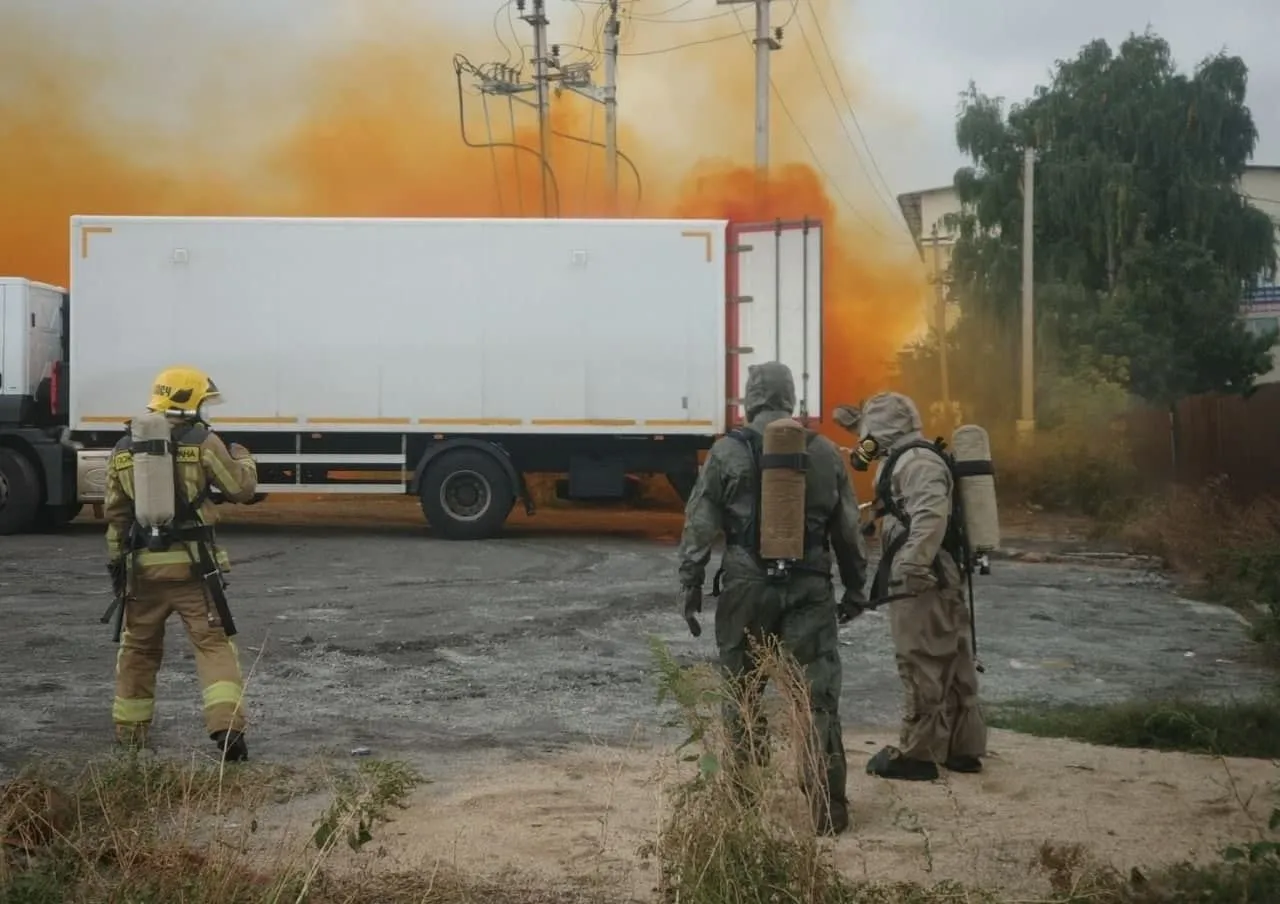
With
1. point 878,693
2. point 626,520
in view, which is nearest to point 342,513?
point 626,520

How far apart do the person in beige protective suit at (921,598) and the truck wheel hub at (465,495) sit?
9880mm

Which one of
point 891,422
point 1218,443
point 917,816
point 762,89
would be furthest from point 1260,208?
point 917,816

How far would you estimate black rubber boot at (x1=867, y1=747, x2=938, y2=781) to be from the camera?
20.5 ft

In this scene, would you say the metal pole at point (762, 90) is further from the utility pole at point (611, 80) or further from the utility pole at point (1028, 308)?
the utility pole at point (1028, 308)

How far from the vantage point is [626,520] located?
19.7 metres

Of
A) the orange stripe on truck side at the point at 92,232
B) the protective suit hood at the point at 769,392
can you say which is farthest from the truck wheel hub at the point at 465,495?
the protective suit hood at the point at 769,392

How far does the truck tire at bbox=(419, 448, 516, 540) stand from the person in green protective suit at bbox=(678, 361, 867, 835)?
10462mm

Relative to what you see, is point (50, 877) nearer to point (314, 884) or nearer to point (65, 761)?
point (314, 884)

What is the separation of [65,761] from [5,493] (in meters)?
11.3

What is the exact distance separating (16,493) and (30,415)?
0.85m

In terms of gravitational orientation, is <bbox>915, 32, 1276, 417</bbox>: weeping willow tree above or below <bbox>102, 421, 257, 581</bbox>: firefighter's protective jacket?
above

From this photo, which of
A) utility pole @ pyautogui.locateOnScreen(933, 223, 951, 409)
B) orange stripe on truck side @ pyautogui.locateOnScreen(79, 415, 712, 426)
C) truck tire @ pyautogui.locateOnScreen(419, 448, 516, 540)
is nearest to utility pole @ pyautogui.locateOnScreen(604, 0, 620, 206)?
utility pole @ pyautogui.locateOnScreen(933, 223, 951, 409)

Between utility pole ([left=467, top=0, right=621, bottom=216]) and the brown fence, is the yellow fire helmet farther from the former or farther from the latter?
utility pole ([left=467, top=0, right=621, bottom=216])

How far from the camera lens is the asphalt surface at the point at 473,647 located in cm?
738
